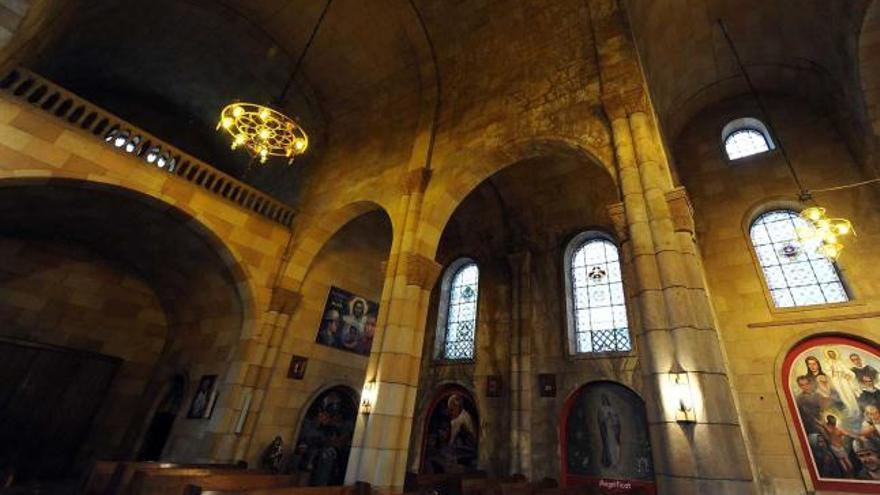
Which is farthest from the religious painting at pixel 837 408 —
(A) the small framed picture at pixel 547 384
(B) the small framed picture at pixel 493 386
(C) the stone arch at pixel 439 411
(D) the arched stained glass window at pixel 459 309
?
(D) the arched stained glass window at pixel 459 309

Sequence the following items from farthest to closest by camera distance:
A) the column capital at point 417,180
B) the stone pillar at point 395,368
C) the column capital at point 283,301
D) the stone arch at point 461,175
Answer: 1. the column capital at point 283,301
2. the column capital at point 417,180
3. the stone arch at point 461,175
4. the stone pillar at point 395,368

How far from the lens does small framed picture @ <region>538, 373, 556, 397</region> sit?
9.78 m

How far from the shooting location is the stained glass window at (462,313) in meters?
11.9

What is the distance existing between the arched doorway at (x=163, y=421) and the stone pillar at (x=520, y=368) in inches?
341

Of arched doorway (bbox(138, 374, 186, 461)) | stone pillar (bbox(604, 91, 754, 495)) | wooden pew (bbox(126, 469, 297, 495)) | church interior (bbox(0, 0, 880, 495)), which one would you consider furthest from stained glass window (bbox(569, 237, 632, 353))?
arched doorway (bbox(138, 374, 186, 461))

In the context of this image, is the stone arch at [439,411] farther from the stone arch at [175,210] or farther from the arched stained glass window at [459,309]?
the stone arch at [175,210]

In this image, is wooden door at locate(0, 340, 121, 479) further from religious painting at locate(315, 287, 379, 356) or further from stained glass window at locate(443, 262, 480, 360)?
stained glass window at locate(443, 262, 480, 360)

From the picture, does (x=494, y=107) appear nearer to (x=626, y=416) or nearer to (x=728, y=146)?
(x=728, y=146)

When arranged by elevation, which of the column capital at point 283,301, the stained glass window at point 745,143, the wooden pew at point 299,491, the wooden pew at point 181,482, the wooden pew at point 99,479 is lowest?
the wooden pew at point 99,479

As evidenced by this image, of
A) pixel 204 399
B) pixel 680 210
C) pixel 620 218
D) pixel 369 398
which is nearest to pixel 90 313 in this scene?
pixel 204 399

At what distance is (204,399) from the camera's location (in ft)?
31.3

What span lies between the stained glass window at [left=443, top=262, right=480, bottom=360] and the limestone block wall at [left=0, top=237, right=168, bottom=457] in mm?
8653

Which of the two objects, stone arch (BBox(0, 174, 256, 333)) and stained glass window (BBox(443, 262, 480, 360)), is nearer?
stone arch (BBox(0, 174, 256, 333))

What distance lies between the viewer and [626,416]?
888 centimetres
